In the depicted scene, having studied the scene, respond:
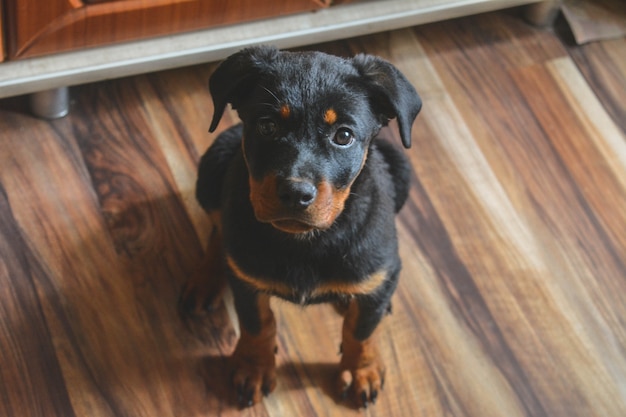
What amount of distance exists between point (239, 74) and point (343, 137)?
225 mm

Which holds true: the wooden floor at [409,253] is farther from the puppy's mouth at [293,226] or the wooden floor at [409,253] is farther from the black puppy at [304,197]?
the puppy's mouth at [293,226]

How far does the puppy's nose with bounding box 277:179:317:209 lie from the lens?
65.6 inches

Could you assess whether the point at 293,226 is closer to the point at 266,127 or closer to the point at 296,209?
the point at 296,209

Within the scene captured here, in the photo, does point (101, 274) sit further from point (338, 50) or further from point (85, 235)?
point (338, 50)

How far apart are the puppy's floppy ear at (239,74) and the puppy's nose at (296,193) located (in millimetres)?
220

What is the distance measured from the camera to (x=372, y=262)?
1.92 metres

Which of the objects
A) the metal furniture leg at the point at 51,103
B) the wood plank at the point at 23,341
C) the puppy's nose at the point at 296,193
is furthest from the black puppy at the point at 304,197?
the metal furniture leg at the point at 51,103

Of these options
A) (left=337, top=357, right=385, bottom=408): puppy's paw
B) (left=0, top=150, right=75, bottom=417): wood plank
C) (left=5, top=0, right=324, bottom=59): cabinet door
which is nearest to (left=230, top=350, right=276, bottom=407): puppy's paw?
(left=337, top=357, right=385, bottom=408): puppy's paw

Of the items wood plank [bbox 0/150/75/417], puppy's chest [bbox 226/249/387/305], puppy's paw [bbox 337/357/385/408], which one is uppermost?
puppy's chest [bbox 226/249/387/305]

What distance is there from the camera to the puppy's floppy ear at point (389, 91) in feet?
5.72

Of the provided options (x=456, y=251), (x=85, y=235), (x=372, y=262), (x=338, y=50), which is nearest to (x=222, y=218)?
(x=372, y=262)

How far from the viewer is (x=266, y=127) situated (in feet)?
5.70

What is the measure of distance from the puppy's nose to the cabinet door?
2.63 feet

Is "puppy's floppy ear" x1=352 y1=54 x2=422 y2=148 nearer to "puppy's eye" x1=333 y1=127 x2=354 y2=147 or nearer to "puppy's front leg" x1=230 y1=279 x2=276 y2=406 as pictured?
"puppy's eye" x1=333 y1=127 x2=354 y2=147
